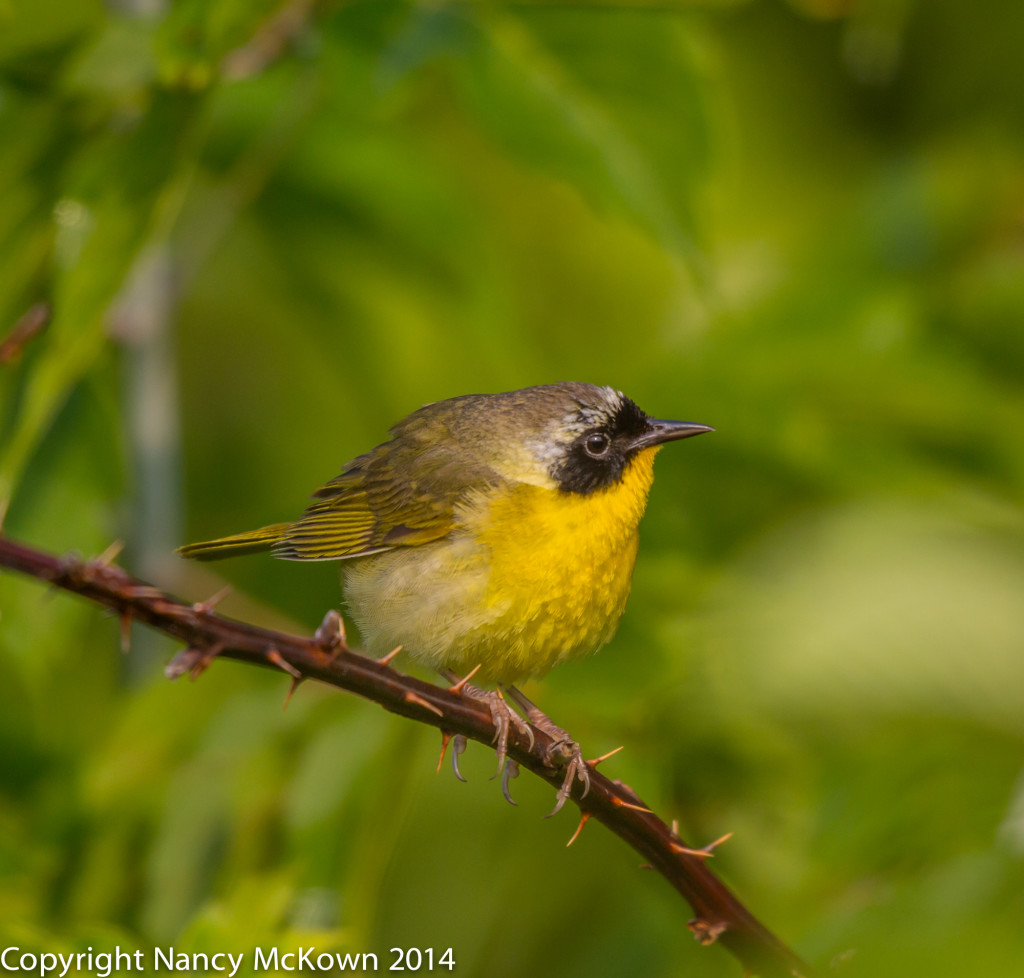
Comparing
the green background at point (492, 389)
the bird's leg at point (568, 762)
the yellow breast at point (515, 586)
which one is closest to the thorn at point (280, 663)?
the bird's leg at point (568, 762)

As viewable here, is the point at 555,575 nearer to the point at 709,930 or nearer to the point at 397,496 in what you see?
the point at 397,496

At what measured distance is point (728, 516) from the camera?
2992 millimetres

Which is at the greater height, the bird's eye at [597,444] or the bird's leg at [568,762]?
the bird's eye at [597,444]

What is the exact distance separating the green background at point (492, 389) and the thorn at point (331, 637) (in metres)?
0.85

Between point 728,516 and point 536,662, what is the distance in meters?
1.32

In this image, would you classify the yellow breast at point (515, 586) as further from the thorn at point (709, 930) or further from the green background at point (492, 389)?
the thorn at point (709, 930)

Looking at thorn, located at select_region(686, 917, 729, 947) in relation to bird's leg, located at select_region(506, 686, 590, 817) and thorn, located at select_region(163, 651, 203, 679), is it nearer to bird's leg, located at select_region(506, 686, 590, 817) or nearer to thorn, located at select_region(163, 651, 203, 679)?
bird's leg, located at select_region(506, 686, 590, 817)

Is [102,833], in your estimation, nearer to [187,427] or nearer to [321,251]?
[321,251]

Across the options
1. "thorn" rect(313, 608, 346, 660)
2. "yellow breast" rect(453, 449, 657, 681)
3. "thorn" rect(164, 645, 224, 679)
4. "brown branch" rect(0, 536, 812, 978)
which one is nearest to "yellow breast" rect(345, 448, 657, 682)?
"yellow breast" rect(453, 449, 657, 681)

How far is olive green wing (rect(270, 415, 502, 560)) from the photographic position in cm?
193

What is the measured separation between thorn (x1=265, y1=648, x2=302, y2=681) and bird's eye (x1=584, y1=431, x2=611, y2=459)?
95 cm

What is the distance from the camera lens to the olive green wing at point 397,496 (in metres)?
1.93

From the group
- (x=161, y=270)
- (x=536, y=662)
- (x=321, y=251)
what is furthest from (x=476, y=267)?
(x=536, y=662)

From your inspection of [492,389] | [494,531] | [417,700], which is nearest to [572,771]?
[417,700]
